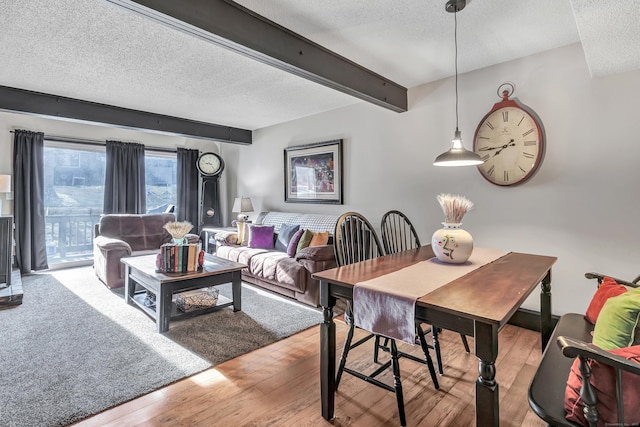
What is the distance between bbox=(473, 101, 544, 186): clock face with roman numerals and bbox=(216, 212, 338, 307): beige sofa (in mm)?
1740

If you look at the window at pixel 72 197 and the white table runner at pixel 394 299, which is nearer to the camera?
the white table runner at pixel 394 299

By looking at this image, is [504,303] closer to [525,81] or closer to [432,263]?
[432,263]

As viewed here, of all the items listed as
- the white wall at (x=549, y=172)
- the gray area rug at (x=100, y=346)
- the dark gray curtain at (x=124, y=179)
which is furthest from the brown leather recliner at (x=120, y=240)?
the white wall at (x=549, y=172)

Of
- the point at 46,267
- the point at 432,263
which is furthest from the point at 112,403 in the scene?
the point at 46,267

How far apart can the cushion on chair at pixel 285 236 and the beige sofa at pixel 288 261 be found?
0.09m

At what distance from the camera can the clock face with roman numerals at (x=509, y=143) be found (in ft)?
9.09

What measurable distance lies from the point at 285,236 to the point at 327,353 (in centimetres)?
277

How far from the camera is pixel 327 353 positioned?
167 cm

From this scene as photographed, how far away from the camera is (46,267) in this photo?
4.86 m

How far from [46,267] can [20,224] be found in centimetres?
72

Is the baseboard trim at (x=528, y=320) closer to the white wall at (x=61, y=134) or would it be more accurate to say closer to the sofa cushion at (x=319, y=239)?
the sofa cushion at (x=319, y=239)

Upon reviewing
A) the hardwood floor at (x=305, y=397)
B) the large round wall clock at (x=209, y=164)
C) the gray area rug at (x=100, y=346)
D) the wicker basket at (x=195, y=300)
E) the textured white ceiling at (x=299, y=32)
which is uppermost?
the textured white ceiling at (x=299, y=32)

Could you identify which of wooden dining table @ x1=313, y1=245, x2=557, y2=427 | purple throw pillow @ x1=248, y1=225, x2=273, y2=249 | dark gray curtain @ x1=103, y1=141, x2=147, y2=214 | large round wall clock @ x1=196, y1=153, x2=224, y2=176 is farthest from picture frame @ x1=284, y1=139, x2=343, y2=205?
dark gray curtain @ x1=103, y1=141, x2=147, y2=214

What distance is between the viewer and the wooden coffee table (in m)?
2.74
